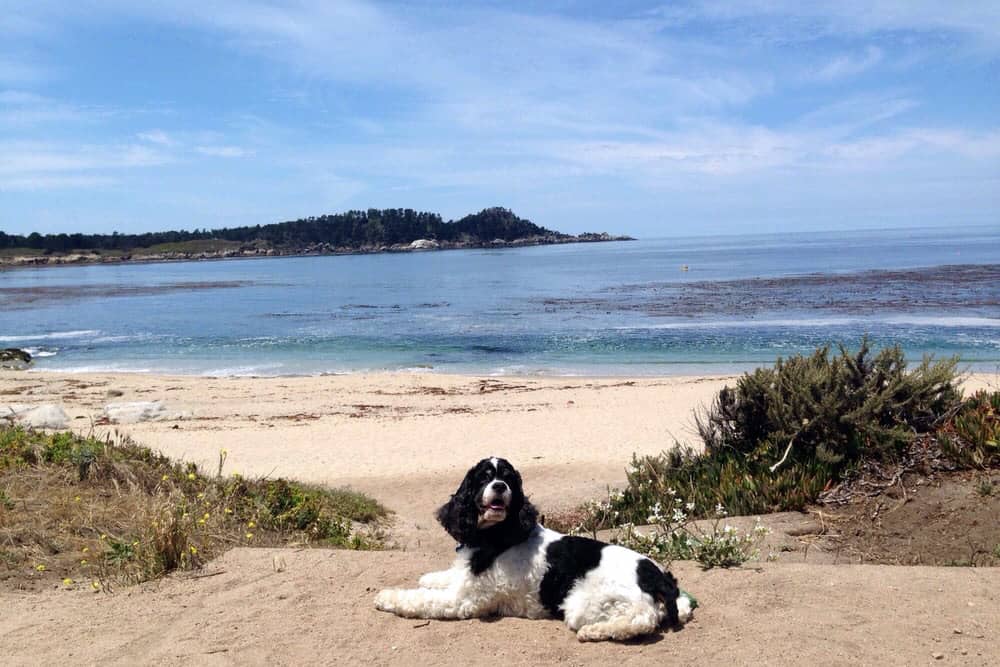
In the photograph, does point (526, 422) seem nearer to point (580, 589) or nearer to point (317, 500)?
point (317, 500)

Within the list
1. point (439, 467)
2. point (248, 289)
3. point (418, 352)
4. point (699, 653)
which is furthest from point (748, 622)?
point (248, 289)

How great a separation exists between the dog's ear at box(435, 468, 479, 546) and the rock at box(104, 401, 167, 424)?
13693mm

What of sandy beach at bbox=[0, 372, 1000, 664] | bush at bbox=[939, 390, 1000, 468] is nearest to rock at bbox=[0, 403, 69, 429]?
sandy beach at bbox=[0, 372, 1000, 664]

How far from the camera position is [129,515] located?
6.45m

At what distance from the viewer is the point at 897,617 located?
4.32 meters

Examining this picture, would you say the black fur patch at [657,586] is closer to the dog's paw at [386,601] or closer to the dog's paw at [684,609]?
the dog's paw at [684,609]

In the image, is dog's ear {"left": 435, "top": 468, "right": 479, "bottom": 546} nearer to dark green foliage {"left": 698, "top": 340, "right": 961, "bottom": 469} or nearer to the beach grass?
the beach grass

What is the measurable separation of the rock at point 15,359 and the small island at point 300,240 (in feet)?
439

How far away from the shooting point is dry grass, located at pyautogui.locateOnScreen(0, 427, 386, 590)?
5.49 metres

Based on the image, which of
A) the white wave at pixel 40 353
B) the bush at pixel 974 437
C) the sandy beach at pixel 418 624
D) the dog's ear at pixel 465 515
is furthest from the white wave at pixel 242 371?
the dog's ear at pixel 465 515

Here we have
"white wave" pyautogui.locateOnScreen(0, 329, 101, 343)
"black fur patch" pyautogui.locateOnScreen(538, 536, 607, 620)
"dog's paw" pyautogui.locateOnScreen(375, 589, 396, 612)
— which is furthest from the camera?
"white wave" pyautogui.locateOnScreen(0, 329, 101, 343)

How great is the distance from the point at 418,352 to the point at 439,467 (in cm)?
1782

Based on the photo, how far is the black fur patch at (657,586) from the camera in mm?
4160

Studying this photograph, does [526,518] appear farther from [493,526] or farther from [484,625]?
[484,625]
